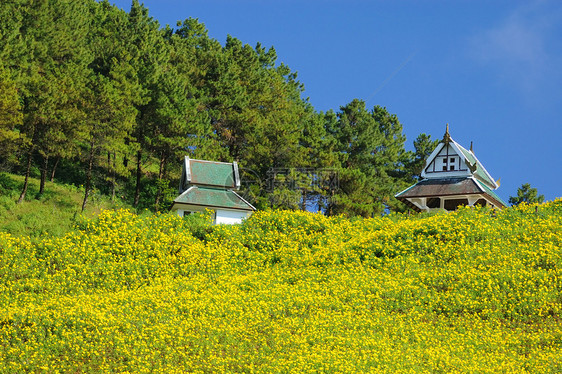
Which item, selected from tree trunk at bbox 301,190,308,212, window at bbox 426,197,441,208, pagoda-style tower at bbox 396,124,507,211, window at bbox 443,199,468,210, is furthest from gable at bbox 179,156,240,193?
window at bbox 443,199,468,210

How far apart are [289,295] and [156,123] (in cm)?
3129

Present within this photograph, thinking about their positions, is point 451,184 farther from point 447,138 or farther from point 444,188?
point 447,138

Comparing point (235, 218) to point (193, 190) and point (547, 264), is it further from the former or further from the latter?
point (547, 264)

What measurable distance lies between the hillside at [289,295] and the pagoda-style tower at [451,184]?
1043cm

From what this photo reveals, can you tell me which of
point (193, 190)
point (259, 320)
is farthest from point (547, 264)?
point (193, 190)

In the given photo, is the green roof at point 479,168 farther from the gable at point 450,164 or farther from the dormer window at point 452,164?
the dormer window at point 452,164

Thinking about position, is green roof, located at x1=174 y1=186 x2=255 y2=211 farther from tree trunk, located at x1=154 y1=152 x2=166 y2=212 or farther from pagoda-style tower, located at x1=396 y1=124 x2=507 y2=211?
pagoda-style tower, located at x1=396 y1=124 x2=507 y2=211

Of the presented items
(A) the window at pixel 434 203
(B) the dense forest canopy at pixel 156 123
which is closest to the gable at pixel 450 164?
(A) the window at pixel 434 203

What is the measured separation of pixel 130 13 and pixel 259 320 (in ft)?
165

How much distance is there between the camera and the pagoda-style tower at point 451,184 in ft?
128

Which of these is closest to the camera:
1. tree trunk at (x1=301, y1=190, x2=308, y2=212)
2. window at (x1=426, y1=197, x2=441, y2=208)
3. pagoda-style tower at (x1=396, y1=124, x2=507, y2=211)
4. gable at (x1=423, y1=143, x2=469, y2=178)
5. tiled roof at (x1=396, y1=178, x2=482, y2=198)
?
tiled roof at (x1=396, y1=178, x2=482, y2=198)

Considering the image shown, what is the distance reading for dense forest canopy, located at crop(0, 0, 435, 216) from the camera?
4281cm

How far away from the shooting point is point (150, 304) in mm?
18828

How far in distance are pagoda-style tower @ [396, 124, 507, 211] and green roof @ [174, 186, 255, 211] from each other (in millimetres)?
11285
